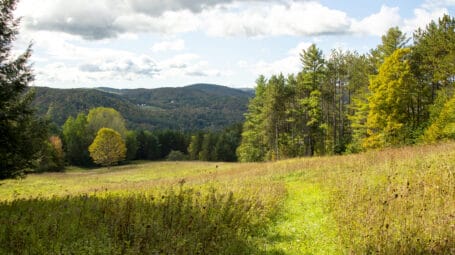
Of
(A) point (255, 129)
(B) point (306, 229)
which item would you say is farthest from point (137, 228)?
(A) point (255, 129)

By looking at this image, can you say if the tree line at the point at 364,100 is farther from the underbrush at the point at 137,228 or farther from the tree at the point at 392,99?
the underbrush at the point at 137,228

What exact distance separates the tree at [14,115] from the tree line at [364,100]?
3036 centimetres

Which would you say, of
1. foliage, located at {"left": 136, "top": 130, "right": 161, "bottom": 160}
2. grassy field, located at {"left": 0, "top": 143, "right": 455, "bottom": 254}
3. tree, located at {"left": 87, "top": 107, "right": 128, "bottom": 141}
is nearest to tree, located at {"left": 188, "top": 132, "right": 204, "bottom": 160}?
foliage, located at {"left": 136, "top": 130, "right": 161, "bottom": 160}

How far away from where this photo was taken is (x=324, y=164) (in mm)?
19047

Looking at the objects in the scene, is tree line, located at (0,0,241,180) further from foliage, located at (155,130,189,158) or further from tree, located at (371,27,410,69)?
tree, located at (371,27,410,69)

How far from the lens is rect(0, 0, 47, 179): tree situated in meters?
12.5

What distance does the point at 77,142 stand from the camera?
245 ft

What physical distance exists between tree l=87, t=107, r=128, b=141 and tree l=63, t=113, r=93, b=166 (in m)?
1.44

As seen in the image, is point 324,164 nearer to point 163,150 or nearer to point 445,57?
point 445,57

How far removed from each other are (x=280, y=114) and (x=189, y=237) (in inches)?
1942

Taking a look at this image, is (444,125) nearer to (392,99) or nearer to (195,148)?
(392,99)

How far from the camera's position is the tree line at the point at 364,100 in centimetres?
3356

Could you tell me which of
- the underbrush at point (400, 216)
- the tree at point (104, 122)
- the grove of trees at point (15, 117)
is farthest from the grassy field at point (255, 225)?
the tree at point (104, 122)

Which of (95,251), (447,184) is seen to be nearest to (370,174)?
(447,184)
